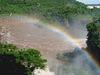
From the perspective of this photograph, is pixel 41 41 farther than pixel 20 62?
Yes

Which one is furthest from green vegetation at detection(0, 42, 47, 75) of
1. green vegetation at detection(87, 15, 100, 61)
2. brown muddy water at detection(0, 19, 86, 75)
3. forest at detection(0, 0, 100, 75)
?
brown muddy water at detection(0, 19, 86, 75)

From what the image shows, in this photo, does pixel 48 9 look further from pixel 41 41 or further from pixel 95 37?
pixel 95 37

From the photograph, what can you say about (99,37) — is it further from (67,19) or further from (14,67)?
(67,19)

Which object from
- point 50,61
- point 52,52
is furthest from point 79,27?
point 50,61

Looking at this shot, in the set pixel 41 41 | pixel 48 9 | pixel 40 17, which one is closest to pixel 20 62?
pixel 41 41

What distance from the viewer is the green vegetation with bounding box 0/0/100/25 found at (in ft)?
111

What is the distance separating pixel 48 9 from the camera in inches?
1597

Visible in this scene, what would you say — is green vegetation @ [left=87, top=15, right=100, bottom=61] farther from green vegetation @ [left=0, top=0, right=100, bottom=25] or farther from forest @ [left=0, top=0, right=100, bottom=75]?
green vegetation @ [left=0, top=0, right=100, bottom=25]

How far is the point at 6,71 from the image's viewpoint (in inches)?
416

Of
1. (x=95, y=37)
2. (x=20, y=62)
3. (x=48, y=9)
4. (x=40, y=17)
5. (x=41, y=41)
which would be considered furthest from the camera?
(x=40, y=17)

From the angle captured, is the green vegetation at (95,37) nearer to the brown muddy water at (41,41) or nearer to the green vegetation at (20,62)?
the brown muddy water at (41,41)

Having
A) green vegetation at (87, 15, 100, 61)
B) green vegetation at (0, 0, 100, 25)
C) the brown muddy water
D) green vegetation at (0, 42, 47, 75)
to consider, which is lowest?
green vegetation at (0, 42, 47, 75)

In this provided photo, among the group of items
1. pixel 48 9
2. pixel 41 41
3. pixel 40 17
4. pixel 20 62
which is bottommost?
pixel 20 62

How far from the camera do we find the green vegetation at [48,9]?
33938mm
